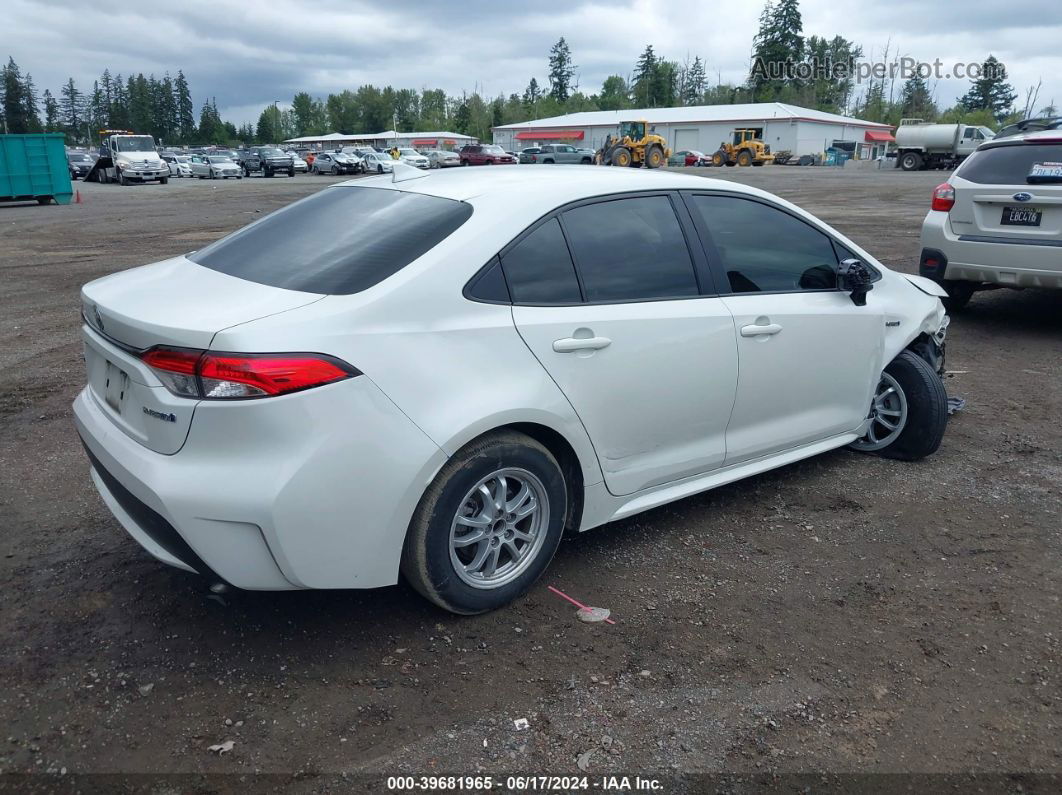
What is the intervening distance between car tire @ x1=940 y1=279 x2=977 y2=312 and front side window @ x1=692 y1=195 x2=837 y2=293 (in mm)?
5096

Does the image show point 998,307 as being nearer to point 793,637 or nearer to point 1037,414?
point 1037,414

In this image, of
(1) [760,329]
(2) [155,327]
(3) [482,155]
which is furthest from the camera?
(3) [482,155]

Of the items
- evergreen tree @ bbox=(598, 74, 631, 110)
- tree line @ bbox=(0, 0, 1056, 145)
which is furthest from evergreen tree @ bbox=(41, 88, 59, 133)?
evergreen tree @ bbox=(598, 74, 631, 110)

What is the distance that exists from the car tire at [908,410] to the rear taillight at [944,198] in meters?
3.56

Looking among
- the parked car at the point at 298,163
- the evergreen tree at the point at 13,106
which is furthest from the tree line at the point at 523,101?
the parked car at the point at 298,163

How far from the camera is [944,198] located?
7730mm

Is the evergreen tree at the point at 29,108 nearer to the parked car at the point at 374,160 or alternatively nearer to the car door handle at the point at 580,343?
the parked car at the point at 374,160

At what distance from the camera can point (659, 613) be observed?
10.8 ft

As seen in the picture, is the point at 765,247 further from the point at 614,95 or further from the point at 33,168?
the point at 614,95

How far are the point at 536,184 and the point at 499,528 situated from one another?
1.38 meters

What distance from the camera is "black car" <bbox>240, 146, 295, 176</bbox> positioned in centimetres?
5309

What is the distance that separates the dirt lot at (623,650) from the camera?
2559 mm

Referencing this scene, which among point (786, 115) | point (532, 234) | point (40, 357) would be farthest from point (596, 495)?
point (786, 115)

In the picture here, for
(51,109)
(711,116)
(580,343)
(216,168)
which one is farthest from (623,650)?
(51,109)
